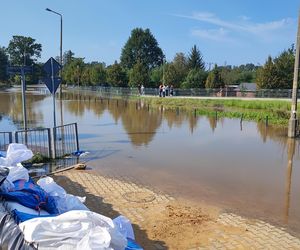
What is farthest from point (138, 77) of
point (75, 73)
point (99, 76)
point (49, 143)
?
point (49, 143)

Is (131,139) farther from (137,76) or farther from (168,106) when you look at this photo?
(137,76)

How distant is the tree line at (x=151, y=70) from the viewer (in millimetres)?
44531

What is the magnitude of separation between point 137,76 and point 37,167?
1960 inches

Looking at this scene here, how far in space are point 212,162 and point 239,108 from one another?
21.2 m

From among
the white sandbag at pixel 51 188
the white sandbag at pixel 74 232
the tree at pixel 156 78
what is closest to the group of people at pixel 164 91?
the tree at pixel 156 78

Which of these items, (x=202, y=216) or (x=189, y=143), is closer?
(x=202, y=216)

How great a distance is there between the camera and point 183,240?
5855 millimetres

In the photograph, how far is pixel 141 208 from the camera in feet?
23.7

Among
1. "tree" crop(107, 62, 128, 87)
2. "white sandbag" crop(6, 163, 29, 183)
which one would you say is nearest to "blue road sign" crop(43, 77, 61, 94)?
"white sandbag" crop(6, 163, 29, 183)

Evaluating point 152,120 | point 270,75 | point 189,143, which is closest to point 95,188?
point 189,143

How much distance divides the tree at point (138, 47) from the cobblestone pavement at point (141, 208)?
103 m

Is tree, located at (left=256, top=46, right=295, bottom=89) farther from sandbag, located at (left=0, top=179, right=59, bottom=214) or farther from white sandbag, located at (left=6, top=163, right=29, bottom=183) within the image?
sandbag, located at (left=0, top=179, right=59, bottom=214)

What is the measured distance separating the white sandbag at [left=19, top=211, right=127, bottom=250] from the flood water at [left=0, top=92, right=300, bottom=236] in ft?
12.7

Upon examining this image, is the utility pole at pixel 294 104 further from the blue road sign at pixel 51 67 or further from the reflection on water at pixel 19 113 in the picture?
the reflection on water at pixel 19 113
